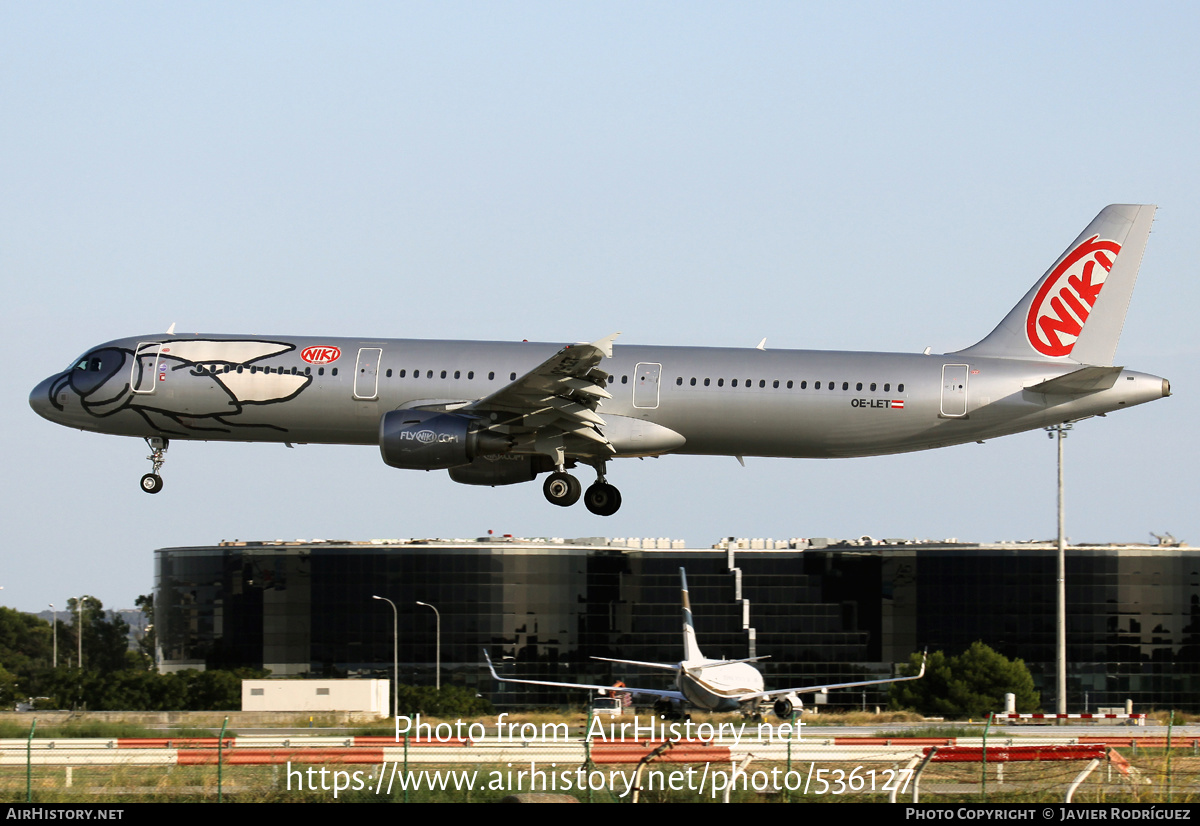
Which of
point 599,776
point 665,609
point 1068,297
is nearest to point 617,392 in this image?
point 1068,297

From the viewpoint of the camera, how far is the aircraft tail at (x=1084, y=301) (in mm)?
42219

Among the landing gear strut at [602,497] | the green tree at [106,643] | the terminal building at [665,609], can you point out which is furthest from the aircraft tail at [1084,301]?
the green tree at [106,643]

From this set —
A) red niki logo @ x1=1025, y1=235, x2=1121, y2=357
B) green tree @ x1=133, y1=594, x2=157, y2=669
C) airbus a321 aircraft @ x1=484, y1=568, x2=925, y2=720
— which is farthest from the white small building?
green tree @ x1=133, y1=594, x2=157, y2=669

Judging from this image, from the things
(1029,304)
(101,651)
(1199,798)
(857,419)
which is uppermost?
(1029,304)

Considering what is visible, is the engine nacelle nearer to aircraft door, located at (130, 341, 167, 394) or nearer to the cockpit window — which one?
aircraft door, located at (130, 341, 167, 394)

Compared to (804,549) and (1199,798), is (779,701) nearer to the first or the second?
(1199,798)

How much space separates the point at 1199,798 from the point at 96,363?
32213mm

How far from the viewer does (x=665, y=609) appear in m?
86.8

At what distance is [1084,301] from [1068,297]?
456 millimetres

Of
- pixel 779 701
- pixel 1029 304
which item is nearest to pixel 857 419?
pixel 1029 304

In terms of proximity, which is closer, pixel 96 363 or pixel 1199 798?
pixel 1199 798

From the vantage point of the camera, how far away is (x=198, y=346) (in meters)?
43.2

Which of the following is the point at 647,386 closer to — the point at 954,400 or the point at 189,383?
the point at 954,400

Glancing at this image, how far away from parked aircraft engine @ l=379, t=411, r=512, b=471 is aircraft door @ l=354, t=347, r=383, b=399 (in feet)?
5.52
